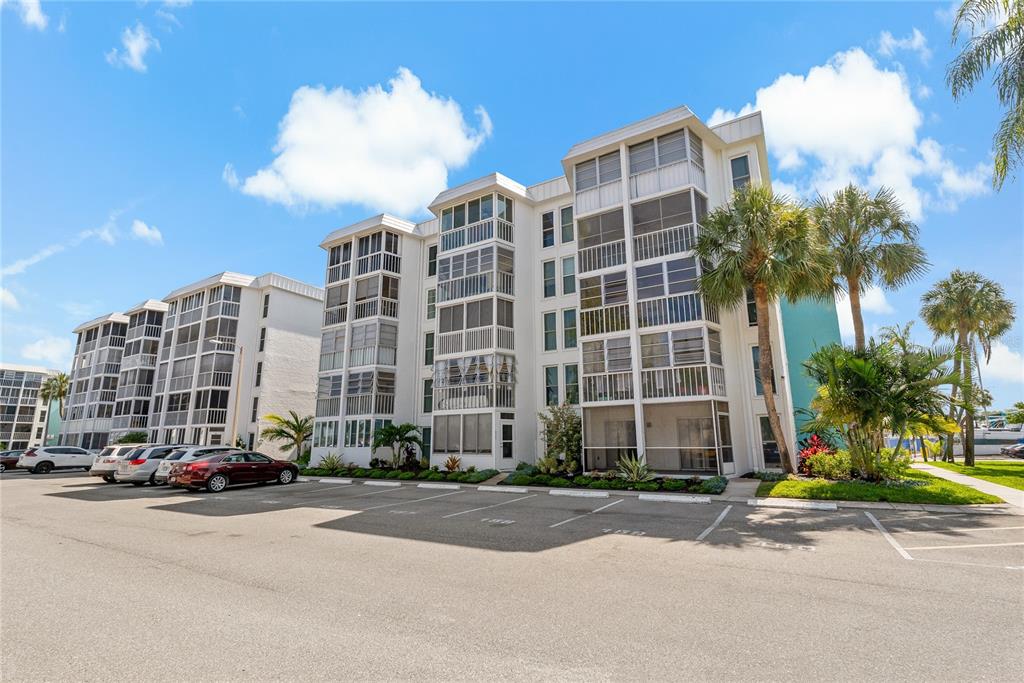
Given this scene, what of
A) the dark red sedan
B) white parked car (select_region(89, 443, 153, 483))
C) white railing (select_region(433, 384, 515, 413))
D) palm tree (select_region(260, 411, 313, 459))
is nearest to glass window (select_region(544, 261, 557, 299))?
white railing (select_region(433, 384, 515, 413))

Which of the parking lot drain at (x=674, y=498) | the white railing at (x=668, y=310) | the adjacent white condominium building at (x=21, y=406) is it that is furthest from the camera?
the adjacent white condominium building at (x=21, y=406)

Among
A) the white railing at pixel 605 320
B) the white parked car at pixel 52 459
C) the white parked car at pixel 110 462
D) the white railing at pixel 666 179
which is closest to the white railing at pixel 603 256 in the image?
the white railing at pixel 605 320

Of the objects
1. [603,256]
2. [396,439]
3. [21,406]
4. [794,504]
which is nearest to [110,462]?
[396,439]

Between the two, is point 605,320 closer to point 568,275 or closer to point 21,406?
point 568,275

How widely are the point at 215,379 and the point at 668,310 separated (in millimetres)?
35374

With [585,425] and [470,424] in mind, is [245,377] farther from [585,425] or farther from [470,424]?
[585,425]

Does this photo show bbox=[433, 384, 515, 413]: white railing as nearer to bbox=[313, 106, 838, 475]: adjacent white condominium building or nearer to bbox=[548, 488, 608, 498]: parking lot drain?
bbox=[313, 106, 838, 475]: adjacent white condominium building

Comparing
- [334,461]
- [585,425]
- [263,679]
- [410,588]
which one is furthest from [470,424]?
[263,679]

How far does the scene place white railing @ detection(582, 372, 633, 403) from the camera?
2167 centimetres

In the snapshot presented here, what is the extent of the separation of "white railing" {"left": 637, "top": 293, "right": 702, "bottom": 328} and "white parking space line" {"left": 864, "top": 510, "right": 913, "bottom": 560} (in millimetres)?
9810

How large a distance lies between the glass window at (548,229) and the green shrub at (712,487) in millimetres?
15473

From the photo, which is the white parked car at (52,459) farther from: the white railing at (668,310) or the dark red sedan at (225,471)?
the white railing at (668,310)

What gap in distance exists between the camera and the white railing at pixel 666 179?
21750mm

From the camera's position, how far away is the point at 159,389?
4456 centimetres
